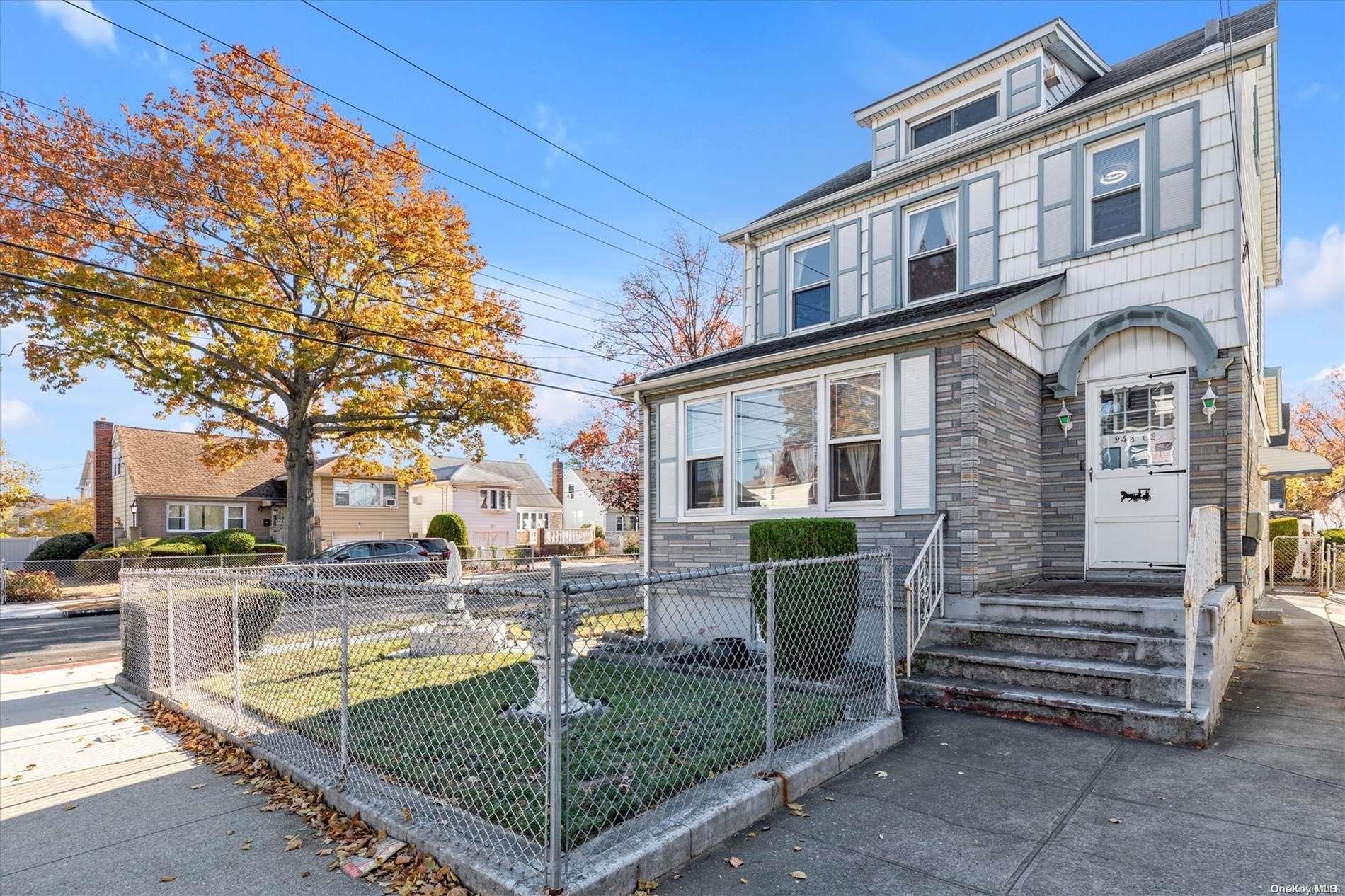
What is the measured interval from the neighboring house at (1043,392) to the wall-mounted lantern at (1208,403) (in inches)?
2.1

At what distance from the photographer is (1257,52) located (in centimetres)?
693

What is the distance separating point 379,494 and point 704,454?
1078 inches

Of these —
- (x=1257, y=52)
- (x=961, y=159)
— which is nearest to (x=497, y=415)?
(x=961, y=159)

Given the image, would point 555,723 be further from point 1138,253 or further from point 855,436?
point 1138,253

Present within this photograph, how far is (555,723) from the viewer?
270 centimetres

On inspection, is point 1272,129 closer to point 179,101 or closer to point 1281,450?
point 1281,450

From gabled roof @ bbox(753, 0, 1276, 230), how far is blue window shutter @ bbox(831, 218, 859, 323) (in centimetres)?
82

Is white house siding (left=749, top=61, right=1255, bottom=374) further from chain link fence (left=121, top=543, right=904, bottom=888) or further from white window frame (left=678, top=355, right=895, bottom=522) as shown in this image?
chain link fence (left=121, top=543, right=904, bottom=888)

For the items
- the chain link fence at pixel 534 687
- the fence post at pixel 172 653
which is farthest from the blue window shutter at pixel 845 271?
the fence post at pixel 172 653

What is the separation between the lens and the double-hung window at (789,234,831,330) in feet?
34.3

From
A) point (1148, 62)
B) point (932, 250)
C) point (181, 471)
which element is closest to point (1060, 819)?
point (932, 250)

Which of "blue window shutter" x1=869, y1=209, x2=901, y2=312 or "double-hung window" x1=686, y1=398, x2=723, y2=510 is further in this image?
"blue window shutter" x1=869, y1=209, x2=901, y2=312

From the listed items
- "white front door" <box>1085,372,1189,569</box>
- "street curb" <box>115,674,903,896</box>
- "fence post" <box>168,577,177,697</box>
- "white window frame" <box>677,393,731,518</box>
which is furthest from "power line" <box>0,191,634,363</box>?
"street curb" <box>115,674,903,896</box>

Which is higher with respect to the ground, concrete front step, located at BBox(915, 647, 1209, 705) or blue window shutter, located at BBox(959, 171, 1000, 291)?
blue window shutter, located at BBox(959, 171, 1000, 291)
